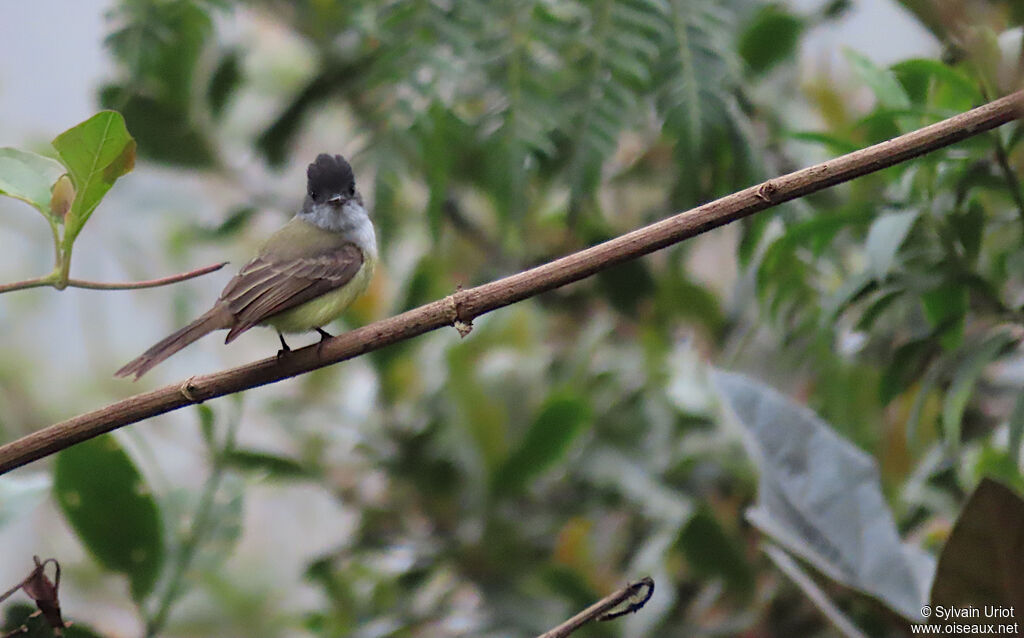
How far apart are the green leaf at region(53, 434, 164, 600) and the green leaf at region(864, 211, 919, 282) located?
996mm

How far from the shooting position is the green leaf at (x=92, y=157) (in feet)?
2.68

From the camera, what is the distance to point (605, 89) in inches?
54.0

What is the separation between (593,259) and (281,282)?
626 mm

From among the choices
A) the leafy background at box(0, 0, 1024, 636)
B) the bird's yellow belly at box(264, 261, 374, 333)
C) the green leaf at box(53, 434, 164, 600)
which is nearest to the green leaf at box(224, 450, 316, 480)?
the leafy background at box(0, 0, 1024, 636)

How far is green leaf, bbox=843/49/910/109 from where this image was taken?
3.93 feet

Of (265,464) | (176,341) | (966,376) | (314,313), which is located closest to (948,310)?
(966,376)

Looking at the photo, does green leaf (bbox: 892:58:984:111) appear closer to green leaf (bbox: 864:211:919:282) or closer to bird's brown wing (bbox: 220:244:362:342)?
green leaf (bbox: 864:211:919:282)

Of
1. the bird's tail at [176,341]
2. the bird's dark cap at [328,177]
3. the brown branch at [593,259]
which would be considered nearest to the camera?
the brown branch at [593,259]

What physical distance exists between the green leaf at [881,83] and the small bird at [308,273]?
76cm

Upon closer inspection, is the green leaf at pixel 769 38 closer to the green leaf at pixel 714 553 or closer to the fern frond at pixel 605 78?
the fern frond at pixel 605 78

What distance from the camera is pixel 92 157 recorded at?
2.73 ft

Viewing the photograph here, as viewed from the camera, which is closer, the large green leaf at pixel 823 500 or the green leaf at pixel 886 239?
the green leaf at pixel 886 239

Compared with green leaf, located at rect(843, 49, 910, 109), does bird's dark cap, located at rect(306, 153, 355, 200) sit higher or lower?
higher

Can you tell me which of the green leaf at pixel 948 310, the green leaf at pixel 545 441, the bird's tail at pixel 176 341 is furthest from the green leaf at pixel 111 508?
the green leaf at pixel 948 310
